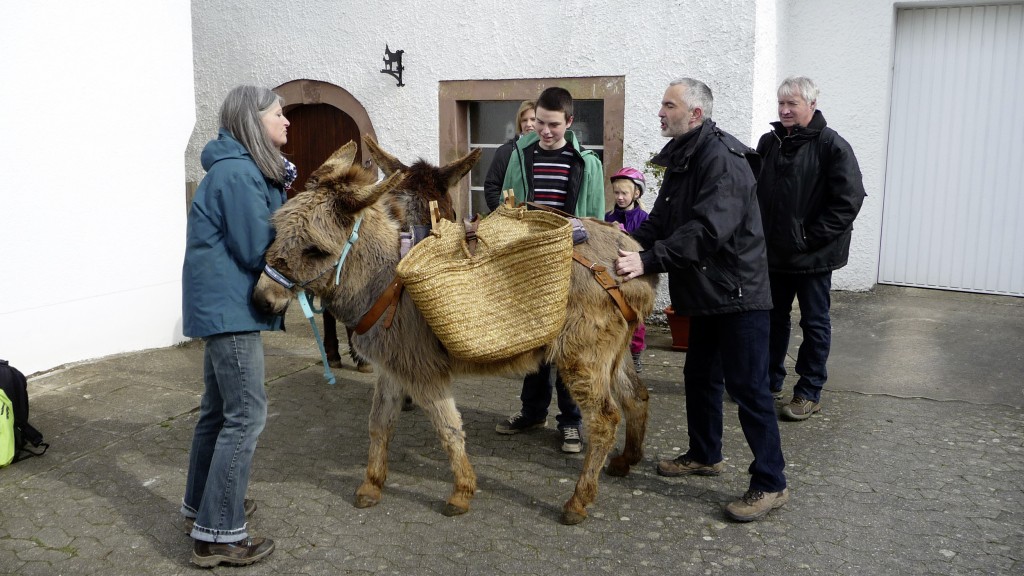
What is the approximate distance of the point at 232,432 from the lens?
373cm

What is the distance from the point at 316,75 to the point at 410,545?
22.6ft

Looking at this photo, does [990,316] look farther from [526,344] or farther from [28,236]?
[28,236]

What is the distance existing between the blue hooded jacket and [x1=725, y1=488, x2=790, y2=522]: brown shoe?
2.50 metres

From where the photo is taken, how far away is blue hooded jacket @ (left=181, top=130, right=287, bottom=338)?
356cm

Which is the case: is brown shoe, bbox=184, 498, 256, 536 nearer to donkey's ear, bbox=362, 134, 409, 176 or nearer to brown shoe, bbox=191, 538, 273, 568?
brown shoe, bbox=191, 538, 273, 568

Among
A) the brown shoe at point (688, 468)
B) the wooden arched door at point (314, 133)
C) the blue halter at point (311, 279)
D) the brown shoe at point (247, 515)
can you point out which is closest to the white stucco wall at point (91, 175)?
the wooden arched door at point (314, 133)

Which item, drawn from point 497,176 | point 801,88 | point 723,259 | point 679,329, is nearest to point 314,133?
point 497,176

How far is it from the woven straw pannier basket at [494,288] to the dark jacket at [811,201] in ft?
7.33

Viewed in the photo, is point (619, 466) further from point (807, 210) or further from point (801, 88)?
point (801, 88)

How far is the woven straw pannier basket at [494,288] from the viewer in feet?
12.4

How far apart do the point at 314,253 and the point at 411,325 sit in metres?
0.60

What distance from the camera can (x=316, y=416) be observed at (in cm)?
579

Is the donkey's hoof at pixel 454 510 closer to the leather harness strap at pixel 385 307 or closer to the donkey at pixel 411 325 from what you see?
the donkey at pixel 411 325

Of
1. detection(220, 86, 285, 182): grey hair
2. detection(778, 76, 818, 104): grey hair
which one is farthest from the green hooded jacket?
detection(220, 86, 285, 182): grey hair
